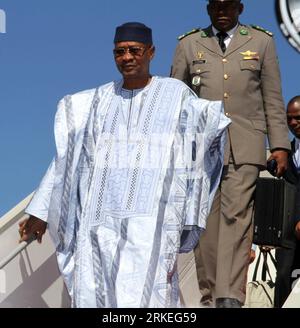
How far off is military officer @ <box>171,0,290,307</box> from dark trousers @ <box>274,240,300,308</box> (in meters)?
0.41

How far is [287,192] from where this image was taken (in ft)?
24.7

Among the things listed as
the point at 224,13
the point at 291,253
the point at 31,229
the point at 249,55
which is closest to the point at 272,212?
the point at 291,253

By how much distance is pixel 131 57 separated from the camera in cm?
728

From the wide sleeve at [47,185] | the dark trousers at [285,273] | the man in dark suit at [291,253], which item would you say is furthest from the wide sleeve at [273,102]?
the wide sleeve at [47,185]

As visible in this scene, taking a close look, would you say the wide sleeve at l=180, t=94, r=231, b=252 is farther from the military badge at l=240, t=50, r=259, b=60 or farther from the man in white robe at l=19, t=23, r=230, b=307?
the military badge at l=240, t=50, r=259, b=60

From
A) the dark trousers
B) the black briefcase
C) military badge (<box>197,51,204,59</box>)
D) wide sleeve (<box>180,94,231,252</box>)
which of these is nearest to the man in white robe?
wide sleeve (<box>180,94,231,252</box>)

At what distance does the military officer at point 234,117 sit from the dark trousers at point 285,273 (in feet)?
1.33

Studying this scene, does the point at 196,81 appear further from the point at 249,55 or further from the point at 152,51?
the point at 152,51

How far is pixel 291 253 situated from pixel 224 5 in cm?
155

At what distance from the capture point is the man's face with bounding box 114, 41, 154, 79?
7270 mm

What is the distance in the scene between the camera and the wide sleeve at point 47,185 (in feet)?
24.3
